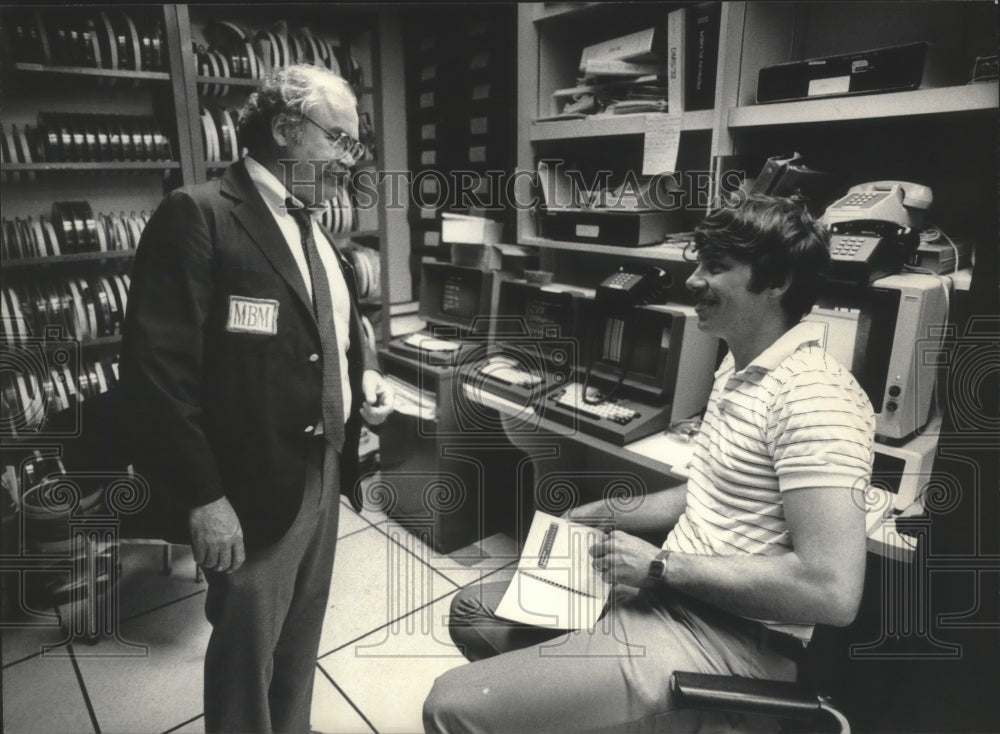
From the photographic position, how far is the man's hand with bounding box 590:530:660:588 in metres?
1.19

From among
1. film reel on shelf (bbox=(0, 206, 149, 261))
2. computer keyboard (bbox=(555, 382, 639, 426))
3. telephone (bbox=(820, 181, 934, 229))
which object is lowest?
computer keyboard (bbox=(555, 382, 639, 426))

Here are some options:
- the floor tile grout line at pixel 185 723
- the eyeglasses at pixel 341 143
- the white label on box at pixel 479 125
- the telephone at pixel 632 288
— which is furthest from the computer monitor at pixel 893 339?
the floor tile grout line at pixel 185 723

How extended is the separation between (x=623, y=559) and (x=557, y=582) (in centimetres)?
28

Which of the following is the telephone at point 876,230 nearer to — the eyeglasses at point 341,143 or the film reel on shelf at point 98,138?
the eyeglasses at point 341,143

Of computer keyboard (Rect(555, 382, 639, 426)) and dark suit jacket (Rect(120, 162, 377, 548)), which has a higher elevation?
dark suit jacket (Rect(120, 162, 377, 548))

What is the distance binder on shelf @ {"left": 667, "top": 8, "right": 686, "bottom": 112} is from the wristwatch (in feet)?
4.80

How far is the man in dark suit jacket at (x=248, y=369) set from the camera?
48.8 inches

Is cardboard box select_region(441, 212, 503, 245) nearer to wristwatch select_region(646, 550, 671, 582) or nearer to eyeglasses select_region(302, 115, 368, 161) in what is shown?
eyeglasses select_region(302, 115, 368, 161)

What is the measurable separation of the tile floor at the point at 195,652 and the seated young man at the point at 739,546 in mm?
883

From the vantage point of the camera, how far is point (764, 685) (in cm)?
103

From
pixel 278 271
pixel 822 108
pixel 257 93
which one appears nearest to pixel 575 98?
pixel 822 108

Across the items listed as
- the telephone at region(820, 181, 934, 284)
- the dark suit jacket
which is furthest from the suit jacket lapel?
the telephone at region(820, 181, 934, 284)

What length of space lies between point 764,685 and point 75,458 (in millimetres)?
2416

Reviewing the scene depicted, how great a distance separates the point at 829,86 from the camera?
1.67 meters
